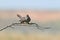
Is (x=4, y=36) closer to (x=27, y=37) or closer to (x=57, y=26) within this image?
(x=27, y=37)

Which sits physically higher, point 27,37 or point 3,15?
point 3,15

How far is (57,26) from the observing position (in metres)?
1.12

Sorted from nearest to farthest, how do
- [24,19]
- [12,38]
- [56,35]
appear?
1. [24,19]
2. [12,38]
3. [56,35]

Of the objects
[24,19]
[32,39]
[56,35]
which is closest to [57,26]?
[56,35]

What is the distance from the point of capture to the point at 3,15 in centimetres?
108

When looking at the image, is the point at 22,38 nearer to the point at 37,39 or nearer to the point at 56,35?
the point at 37,39

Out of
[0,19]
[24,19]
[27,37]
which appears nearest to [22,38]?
[27,37]

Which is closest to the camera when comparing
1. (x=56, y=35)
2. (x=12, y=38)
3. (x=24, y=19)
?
(x=24, y=19)

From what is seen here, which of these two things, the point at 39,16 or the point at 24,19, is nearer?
the point at 24,19

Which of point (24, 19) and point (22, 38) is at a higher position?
point (24, 19)

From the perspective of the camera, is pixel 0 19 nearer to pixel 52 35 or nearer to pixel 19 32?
pixel 19 32

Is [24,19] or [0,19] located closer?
[24,19]

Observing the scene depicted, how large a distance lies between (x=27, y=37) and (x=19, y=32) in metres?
0.05

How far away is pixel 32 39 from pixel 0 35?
17cm
